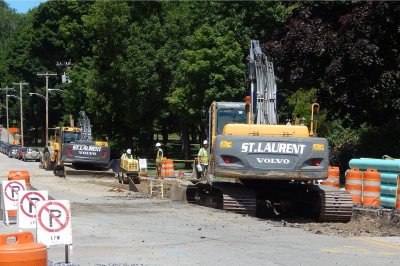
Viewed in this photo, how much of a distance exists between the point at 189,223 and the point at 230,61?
29.6m

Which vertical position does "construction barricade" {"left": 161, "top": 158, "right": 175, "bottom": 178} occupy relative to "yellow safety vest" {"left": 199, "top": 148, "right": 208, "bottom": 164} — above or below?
below

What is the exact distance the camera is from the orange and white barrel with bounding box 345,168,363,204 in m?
18.9

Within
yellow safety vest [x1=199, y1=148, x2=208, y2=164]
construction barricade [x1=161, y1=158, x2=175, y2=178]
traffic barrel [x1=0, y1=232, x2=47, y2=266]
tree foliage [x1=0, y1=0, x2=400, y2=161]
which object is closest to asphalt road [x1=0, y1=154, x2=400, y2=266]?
traffic barrel [x1=0, y1=232, x2=47, y2=266]

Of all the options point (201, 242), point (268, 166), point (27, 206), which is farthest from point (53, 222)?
point (268, 166)

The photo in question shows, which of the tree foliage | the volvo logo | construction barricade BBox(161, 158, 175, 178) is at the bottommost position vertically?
construction barricade BBox(161, 158, 175, 178)

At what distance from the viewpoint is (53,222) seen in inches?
372

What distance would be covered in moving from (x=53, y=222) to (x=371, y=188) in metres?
11.0

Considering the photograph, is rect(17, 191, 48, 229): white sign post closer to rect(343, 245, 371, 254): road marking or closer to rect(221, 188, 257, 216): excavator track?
rect(343, 245, 371, 254): road marking

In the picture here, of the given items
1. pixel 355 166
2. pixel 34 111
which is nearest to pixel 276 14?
pixel 355 166

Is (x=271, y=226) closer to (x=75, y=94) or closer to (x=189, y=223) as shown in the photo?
(x=189, y=223)

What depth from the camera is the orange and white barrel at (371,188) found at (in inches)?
715

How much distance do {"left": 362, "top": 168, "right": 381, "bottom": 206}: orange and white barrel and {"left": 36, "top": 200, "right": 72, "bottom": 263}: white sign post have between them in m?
10.6

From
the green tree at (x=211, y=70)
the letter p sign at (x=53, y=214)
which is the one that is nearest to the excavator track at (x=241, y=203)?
the letter p sign at (x=53, y=214)

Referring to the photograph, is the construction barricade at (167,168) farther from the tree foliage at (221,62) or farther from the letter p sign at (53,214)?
the letter p sign at (53,214)
